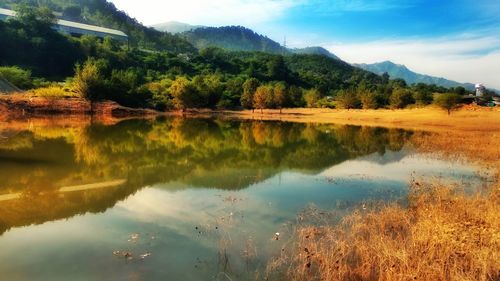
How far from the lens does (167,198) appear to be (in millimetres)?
21141

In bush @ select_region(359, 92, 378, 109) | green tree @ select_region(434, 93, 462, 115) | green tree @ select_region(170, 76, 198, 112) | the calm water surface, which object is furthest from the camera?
bush @ select_region(359, 92, 378, 109)

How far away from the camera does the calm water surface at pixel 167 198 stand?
12.6 meters

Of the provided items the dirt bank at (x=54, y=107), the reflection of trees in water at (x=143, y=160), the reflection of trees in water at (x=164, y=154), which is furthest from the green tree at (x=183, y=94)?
the reflection of trees in water at (x=164, y=154)

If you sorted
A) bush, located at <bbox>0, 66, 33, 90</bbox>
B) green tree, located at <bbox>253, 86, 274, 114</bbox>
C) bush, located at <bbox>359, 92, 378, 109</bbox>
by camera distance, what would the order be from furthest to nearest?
bush, located at <bbox>359, 92, 378, 109</bbox> → green tree, located at <bbox>253, 86, 274, 114</bbox> → bush, located at <bbox>0, 66, 33, 90</bbox>

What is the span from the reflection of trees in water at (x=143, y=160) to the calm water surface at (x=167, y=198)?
9cm

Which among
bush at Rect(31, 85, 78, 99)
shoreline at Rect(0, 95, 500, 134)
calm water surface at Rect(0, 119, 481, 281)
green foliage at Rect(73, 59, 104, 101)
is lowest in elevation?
calm water surface at Rect(0, 119, 481, 281)

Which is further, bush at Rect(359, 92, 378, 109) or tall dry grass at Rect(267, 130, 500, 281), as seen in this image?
bush at Rect(359, 92, 378, 109)

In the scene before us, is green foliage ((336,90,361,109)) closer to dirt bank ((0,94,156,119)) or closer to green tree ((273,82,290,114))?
green tree ((273,82,290,114))

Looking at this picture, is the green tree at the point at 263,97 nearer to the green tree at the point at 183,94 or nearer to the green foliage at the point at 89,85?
the green tree at the point at 183,94

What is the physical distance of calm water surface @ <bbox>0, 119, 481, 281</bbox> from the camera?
41.3ft

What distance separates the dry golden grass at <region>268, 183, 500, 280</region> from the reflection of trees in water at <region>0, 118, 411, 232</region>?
34.2 feet

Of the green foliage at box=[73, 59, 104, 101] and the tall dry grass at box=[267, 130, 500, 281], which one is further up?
the green foliage at box=[73, 59, 104, 101]

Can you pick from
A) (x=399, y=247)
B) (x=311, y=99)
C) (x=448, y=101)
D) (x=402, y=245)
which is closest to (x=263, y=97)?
(x=311, y=99)

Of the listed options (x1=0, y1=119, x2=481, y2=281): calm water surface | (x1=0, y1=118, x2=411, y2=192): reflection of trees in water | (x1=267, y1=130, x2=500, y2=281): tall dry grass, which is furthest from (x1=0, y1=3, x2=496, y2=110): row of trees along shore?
(x1=267, y1=130, x2=500, y2=281): tall dry grass
